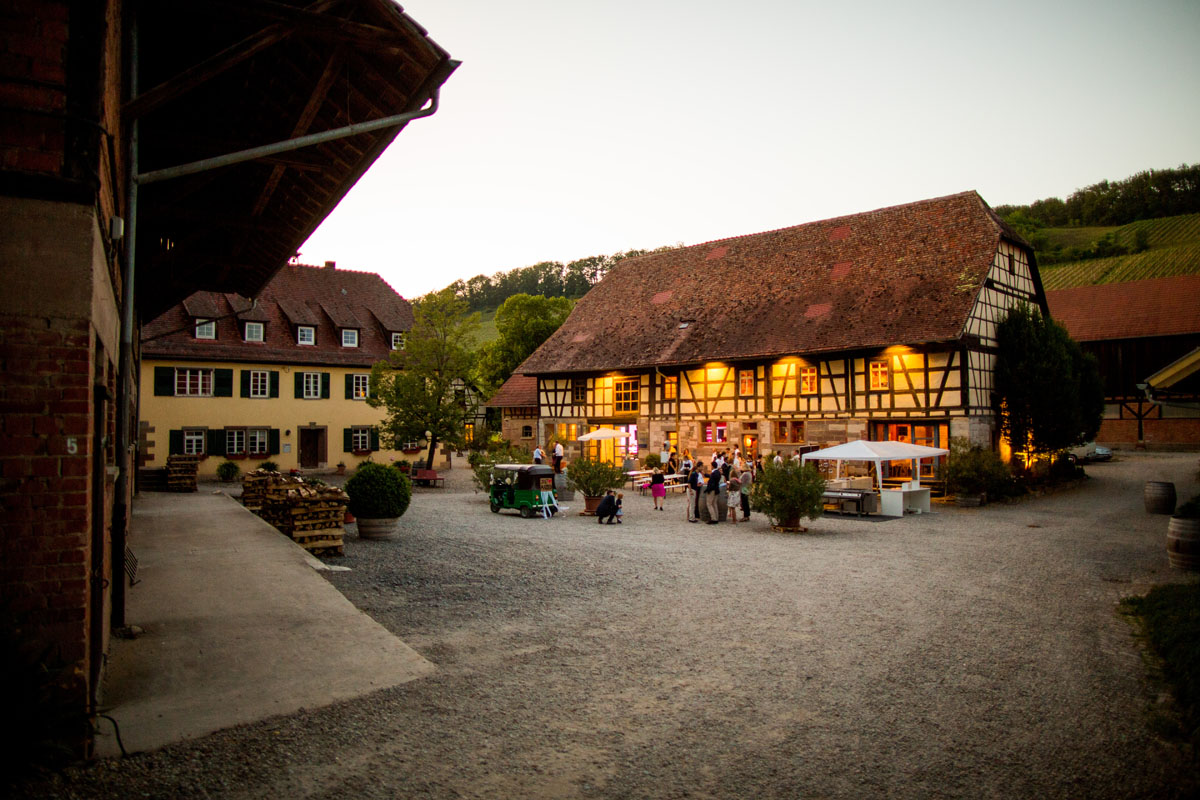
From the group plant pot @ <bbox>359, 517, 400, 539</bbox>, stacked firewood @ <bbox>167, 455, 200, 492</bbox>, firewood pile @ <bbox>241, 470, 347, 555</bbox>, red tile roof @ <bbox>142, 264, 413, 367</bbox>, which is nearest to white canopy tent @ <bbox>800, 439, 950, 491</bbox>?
plant pot @ <bbox>359, 517, 400, 539</bbox>

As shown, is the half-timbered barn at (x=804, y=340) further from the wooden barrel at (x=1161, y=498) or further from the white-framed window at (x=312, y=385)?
the white-framed window at (x=312, y=385)

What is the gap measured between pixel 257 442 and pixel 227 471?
232 centimetres

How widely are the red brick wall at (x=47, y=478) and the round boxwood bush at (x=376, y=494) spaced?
30.9 feet

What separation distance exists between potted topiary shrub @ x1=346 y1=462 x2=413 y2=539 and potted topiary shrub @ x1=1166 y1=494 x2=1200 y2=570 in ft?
40.8

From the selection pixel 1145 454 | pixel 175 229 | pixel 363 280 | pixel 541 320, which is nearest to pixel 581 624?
pixel 175 229

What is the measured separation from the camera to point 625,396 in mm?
31359

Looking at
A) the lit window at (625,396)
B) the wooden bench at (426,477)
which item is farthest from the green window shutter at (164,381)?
the lit window at (625,396)

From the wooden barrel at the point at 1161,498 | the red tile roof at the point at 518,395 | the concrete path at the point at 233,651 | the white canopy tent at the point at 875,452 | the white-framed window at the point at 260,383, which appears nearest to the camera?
the concrete path at the point at 233,651

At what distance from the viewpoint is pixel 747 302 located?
96.2 feet

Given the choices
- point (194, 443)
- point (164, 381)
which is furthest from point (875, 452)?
point (164, 381)

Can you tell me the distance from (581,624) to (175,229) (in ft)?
25.2

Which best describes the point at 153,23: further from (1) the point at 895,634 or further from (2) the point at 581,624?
(1) the point at 895,634

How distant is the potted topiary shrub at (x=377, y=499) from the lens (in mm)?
13352

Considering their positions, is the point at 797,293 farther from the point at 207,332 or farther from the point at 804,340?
the point at 207,332
